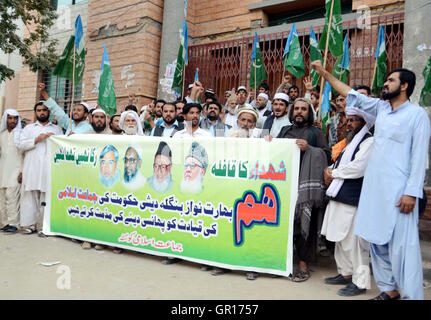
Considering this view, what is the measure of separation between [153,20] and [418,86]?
6066mm

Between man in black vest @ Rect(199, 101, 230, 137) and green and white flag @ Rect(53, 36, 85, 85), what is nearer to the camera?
green and white flag @ Rect(53, 36, 85, 85)

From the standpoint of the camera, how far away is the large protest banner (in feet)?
11.4

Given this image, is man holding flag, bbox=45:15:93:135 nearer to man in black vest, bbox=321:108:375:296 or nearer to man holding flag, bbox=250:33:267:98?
man holding flag, bbox=250:33:267:98

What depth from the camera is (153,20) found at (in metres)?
8.95

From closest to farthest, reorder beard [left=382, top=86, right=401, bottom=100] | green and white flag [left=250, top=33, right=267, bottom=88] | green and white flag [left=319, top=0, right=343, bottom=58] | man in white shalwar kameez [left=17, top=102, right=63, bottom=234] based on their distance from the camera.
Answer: beard [left=382, top=86, right=401, bottom=100], green and white flag [left=319, top=0, right=343, bottom=58], man in white shalwar kameez [left=17, top=102, right=63, bottom=234], green and white flag [left=250, top=33, right=267, bottom=88]

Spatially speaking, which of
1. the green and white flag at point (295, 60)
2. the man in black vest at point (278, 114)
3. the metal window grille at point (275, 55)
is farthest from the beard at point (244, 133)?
the metal window grille at point (275, 55)

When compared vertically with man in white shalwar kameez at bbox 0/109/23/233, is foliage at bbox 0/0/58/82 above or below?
above

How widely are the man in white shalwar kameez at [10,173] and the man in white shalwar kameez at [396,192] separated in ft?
15.1

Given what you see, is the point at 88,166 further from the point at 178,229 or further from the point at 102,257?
the point at 178,229

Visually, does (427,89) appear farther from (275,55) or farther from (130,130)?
(130,130)

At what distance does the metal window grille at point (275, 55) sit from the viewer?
6625 mm

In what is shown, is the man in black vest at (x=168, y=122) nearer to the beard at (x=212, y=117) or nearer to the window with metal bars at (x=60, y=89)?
the beard at (x=212, y=117)

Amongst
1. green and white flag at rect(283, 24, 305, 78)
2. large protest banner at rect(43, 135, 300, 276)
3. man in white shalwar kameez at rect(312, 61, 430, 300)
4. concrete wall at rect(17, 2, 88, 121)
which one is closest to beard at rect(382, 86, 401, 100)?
man in white shalwar kameez at rect(312, 61, 430, 300)

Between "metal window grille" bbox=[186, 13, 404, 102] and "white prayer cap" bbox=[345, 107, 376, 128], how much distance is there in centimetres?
385
